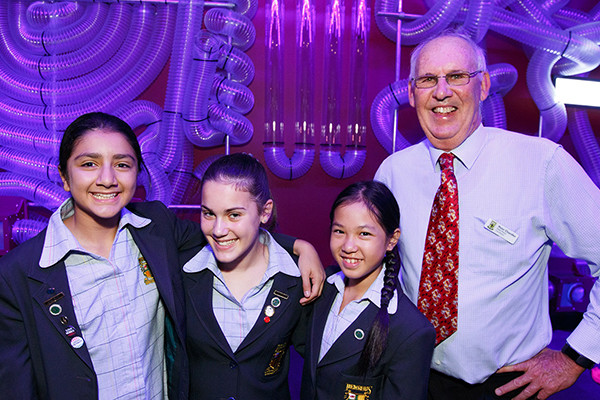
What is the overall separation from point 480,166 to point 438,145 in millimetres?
169

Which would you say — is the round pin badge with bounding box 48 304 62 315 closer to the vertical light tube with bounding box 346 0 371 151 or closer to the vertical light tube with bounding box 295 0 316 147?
the vertical light tube with bounding box 295 0 316 147

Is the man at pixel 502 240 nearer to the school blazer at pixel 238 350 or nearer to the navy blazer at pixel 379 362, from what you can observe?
the navy blazer at pixel 379 362

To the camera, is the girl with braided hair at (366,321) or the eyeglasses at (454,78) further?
the eyeglasses at (454,78)

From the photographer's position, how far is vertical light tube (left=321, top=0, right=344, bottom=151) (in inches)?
127

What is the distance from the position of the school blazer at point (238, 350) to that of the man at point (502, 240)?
19.8 inches

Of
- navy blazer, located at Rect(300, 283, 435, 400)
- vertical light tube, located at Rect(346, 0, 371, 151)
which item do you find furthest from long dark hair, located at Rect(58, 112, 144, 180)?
vertical light tube, located at Rect(346, 0, 371, 151)

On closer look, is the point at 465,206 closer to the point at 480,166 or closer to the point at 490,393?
the point at 480,166

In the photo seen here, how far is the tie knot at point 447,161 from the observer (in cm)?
166

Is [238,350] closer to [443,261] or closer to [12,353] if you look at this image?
[12,353]

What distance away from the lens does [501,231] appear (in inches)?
62.2

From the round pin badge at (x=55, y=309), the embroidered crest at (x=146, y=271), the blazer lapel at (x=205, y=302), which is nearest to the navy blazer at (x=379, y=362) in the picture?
the blazer lapel at (x=205, y=302)

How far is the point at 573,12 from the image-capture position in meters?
3.52

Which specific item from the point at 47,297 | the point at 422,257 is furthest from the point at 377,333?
the point at 47,297

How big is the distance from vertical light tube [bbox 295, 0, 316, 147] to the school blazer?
1853 millimetres
